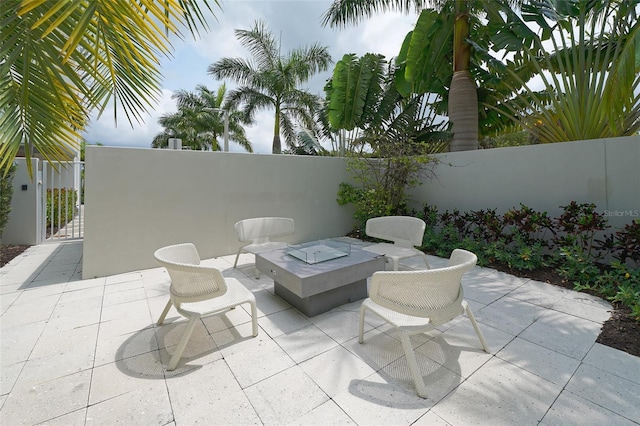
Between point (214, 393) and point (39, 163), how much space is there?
824 centimetres

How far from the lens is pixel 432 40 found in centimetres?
764

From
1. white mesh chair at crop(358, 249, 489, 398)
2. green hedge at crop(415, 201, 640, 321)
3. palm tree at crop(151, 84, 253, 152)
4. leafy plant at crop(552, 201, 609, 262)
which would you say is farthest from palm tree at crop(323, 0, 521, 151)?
palm tree at crop(151, 84, 253, 152)

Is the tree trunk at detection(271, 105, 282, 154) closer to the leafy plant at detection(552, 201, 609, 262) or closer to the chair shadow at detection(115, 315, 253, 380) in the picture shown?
the leafy plant at detection(552, 201, 609, 262)

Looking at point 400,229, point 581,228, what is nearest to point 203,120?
point 400,229

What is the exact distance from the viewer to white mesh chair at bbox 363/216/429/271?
186 inches

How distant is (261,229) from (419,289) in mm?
3877

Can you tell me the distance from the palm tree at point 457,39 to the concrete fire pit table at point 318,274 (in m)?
5.46

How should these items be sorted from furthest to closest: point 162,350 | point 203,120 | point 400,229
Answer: point 203,120 < point 400,229 < point 162,350

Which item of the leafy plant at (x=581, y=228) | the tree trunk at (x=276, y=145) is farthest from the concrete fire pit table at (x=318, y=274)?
the tree trunk at (x=276, y=145)

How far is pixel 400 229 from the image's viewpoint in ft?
17.8

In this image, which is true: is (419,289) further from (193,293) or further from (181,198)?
(181,198)

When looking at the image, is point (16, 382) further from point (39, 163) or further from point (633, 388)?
point (39, 163)

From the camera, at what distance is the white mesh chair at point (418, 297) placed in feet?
7.30

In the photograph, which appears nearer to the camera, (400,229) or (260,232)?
(400,229)
